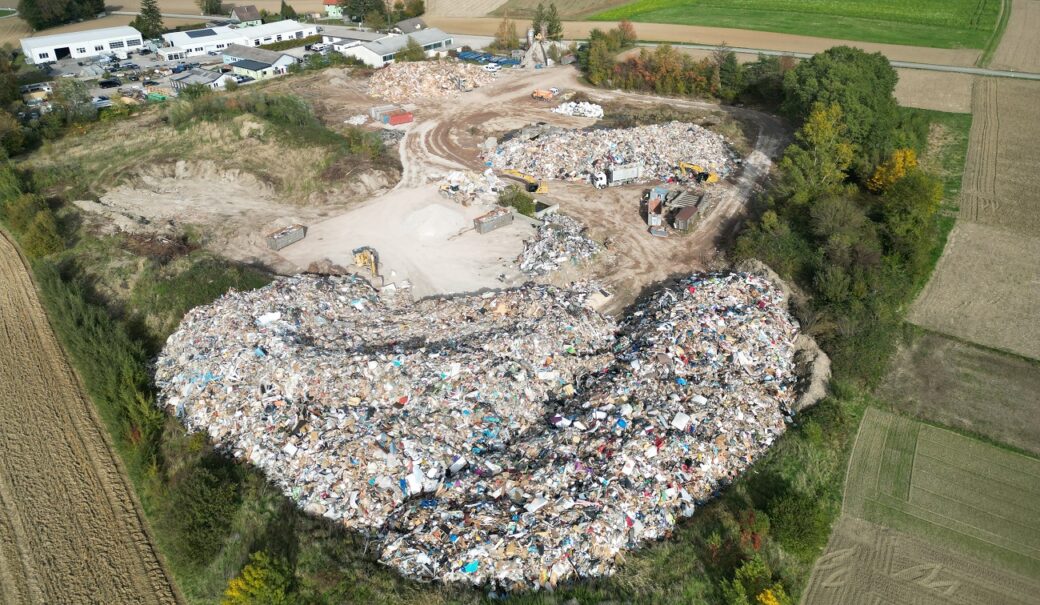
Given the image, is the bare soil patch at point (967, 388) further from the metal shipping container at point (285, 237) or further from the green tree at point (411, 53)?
the green tree at point (411, 53)

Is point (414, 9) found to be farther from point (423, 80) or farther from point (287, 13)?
point (423, 80)

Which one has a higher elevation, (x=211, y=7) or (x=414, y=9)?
(x=211, y=7)

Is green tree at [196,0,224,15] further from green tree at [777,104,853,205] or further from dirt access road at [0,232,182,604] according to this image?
green tree at [777,104,853,205]

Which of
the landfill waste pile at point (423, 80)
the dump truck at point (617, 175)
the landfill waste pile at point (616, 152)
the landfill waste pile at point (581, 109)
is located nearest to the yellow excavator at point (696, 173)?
the landfill waste pile at point (616, 152)

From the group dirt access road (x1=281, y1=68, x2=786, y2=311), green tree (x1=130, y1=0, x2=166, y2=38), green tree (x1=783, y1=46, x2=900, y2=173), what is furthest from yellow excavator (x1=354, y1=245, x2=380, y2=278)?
green tree (x1=130, y1=0, x2=166, y2=38)

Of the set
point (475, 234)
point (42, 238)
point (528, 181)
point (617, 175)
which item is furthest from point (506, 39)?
point (42, 238)
